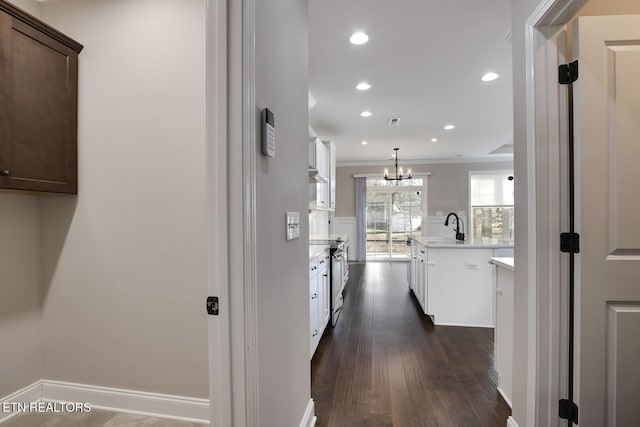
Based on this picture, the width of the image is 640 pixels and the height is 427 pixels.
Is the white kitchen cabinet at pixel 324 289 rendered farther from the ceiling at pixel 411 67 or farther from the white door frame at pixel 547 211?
the ceiling at pixel 411 67

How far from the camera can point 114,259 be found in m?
2.00

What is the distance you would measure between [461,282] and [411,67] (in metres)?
2.33

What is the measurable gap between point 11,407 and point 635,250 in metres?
3.47

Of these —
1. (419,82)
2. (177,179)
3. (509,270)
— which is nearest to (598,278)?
(509,270)

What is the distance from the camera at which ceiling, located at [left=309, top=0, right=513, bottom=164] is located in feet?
7.60

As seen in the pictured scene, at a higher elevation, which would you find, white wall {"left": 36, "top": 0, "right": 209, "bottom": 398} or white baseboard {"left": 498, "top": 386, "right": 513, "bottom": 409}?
white wall {"left": 36, "top": 0, "right": 209, "bottom": 398}

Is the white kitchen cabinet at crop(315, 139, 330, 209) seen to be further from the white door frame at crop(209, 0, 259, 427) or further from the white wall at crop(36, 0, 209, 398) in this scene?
the white door frame at crop(209, 0, 259, 427)

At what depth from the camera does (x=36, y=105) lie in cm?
177

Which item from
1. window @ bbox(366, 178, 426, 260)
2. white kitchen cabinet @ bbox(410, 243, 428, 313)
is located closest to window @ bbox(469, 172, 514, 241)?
window @ bbox(366, 178, 426, 260)

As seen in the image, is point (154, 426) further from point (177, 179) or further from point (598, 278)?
point (598, 278)

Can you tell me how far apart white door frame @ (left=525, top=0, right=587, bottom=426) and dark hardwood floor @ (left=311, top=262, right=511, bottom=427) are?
64 centimetres

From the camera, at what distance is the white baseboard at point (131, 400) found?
1898 millimetres

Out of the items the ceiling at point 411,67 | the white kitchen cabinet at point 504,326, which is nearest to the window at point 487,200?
the ceiling at point 411,67

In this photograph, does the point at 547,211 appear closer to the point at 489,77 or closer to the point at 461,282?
the point at 461,282
